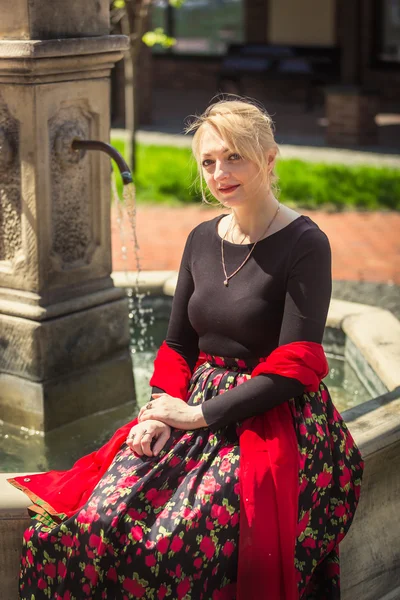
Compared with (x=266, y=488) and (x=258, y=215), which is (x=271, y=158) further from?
(x=266, y=488)

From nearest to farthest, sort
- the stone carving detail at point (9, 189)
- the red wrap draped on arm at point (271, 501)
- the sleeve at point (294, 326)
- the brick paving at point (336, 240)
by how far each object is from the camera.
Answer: the red wrap draped on arm at point (271, 501) → the sleeve at point (294, 326) → the stone carving detail at point (9, 189) → the brick paving at point (336, 240)

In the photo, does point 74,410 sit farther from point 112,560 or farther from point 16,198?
point 112,560

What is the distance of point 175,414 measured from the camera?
9.25 ft

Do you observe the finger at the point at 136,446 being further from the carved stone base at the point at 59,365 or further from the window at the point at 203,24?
the window at the point at 203,24

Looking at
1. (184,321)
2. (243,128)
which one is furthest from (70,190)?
(243,128)

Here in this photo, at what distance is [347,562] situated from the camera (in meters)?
3.20

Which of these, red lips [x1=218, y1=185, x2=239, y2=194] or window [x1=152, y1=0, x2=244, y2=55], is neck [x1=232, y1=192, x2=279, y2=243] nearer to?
red lips [x1=218, y1=185, x2=239, y2=194]

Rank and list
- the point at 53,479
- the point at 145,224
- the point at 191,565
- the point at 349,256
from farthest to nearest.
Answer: the point at 145,224, the point at 349,256, the point at 53,479, the point at 191,565

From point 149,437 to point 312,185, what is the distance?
7.88 metres

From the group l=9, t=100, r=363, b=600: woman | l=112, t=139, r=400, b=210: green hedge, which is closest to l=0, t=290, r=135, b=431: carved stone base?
l=9, t=100, r=363, b=600: woman

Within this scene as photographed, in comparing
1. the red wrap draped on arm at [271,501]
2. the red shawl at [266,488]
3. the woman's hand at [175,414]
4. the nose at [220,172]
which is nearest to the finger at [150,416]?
the woman's hand at [175,414]

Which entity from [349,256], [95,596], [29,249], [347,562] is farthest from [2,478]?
[349,256]

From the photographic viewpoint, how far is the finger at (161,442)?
279 centimetres

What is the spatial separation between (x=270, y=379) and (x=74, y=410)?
178 cm
